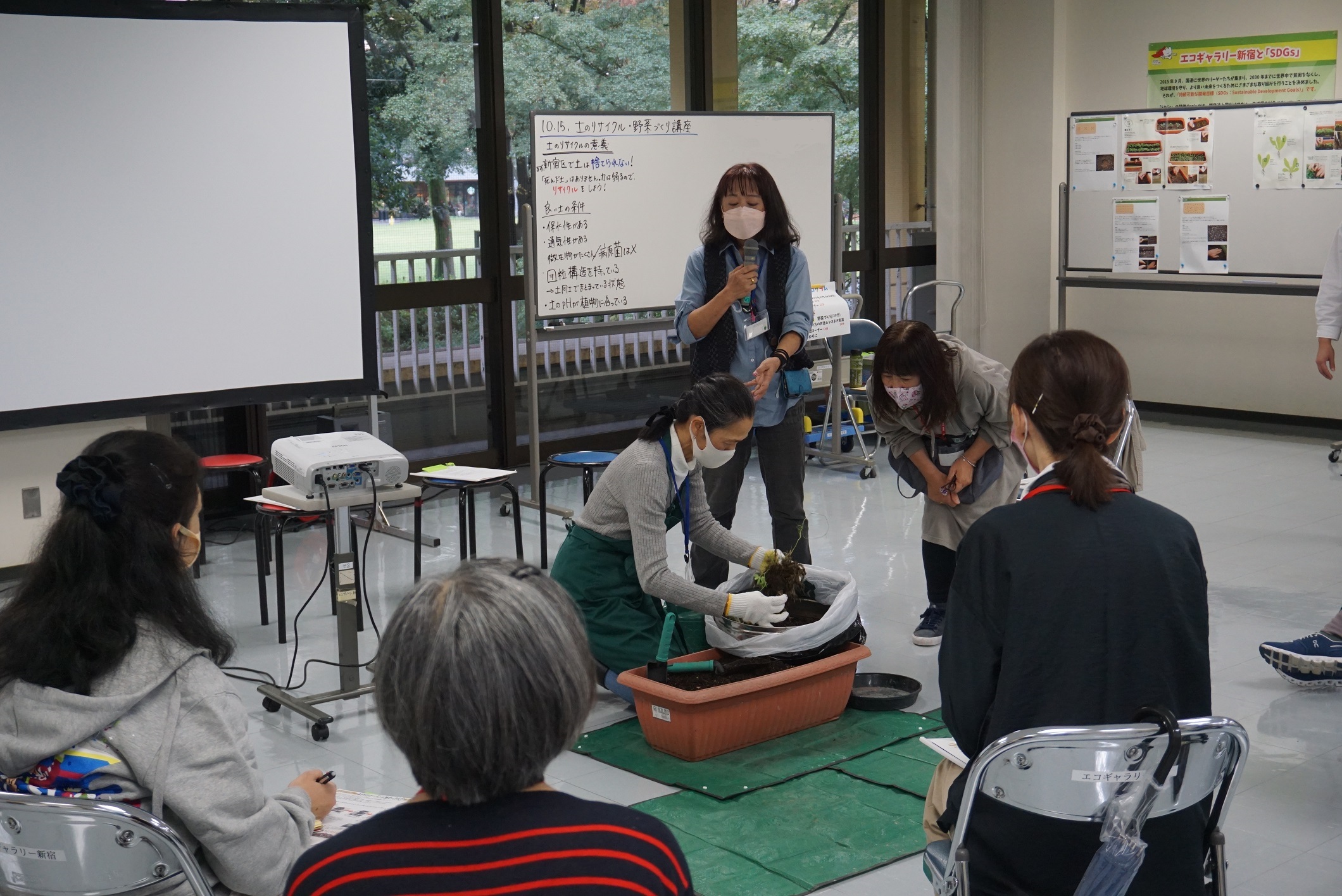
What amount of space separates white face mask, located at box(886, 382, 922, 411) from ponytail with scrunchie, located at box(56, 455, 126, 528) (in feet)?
7.89

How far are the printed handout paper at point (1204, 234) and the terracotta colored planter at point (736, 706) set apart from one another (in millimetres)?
4561

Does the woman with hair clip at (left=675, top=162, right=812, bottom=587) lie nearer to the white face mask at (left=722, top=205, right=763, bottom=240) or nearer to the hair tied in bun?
the white face mask at (left=722, top=205, right=763, bottom=240)

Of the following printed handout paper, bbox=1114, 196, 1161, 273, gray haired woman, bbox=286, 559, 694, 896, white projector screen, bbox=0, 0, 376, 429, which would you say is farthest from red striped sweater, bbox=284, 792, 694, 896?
printed handout paper, bbox=1114, 196, 1161, 273

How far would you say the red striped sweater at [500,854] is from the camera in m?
1.04

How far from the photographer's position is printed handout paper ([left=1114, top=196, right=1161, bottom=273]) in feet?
23.4

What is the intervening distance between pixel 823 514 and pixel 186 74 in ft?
9.71

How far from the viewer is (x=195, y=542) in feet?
5.86

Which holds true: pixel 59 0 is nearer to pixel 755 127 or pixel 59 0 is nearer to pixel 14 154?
pixel 14 154

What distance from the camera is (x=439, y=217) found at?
6.02 metres

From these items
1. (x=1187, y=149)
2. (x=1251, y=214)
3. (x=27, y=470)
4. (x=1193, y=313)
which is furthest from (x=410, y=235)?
(x=1193, y=313)

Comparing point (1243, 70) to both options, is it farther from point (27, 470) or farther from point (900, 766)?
point (27, 470)

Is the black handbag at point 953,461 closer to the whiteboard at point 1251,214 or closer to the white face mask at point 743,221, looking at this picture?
the white face mask at point 743,221

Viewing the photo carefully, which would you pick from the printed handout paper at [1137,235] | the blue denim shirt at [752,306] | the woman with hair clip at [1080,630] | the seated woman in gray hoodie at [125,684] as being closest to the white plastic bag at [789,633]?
the blue denim shirt at [752,306]

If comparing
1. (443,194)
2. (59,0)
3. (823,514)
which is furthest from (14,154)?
(823,514)
